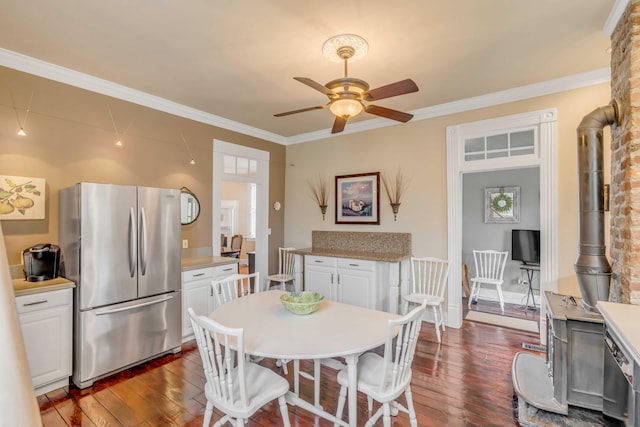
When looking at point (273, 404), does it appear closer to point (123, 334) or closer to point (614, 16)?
point (123, 334)

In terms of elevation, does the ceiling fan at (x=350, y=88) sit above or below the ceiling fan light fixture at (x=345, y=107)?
above

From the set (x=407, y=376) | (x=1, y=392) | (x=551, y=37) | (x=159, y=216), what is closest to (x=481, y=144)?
(x=551, y=37)

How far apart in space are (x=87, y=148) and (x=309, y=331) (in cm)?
295

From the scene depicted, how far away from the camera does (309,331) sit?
2027 mm

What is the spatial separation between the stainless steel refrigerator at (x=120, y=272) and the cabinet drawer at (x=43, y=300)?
83 millimetres

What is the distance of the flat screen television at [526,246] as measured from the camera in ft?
15.7

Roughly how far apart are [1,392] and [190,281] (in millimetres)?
3454

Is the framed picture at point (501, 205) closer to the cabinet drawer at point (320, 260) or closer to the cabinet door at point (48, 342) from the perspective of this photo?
the cabinet drawer at point (320, 260)

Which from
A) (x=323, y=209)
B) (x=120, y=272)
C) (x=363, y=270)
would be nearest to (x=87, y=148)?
(x=120, y=272)

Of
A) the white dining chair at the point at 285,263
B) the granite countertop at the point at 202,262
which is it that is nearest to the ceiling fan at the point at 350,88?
the granite countertop at the point at 202,262

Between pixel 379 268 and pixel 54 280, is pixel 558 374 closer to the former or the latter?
pixel 379 268

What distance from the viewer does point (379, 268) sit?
4062 mm

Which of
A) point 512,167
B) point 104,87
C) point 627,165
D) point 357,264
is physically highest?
point 104,87

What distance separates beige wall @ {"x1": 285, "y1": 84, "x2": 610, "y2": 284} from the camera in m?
3.31
